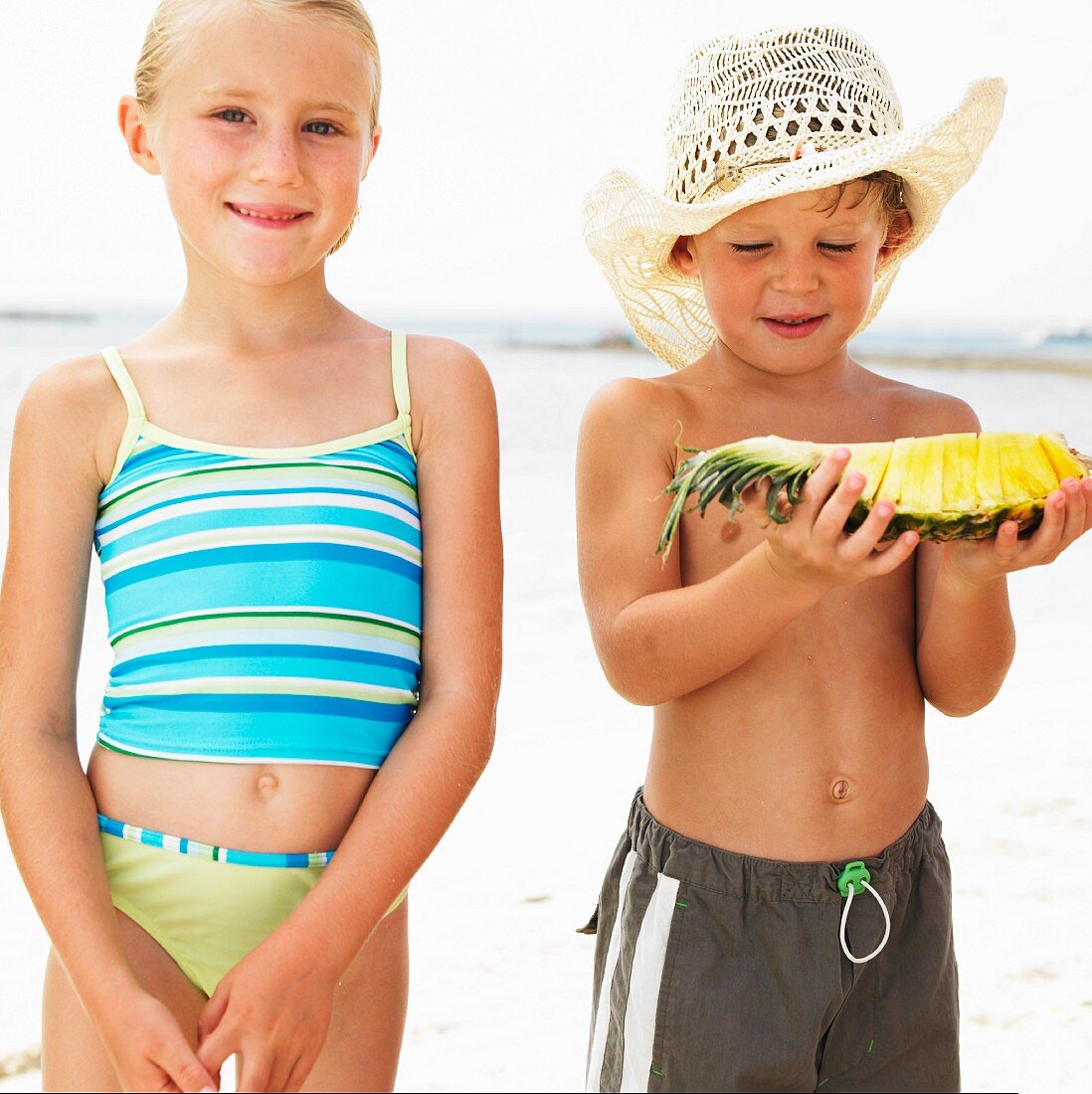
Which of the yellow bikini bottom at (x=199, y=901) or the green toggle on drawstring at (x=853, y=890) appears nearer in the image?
the yellow bikini bottom at (x=199, y=901)

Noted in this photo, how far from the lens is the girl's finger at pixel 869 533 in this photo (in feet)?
5.43

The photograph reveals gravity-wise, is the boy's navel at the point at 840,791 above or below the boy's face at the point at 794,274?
below

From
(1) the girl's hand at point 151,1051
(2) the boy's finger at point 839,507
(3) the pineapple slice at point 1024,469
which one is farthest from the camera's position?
(3) the pineapple slice at point 1024,469

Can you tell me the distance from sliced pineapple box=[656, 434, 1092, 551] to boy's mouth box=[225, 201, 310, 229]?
27.3 inches

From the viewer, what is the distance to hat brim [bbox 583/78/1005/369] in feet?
6.75

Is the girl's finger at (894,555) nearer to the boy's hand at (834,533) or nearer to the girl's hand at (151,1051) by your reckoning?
the boy's hand at (834,533)

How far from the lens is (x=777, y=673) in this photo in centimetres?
213

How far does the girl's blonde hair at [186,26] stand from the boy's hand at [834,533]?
906mm

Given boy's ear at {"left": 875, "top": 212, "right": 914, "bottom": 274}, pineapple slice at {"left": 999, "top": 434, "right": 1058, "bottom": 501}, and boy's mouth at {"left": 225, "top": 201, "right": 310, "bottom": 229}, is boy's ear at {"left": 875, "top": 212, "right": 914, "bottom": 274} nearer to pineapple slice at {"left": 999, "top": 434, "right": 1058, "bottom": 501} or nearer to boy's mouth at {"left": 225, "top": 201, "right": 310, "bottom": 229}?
pineapple slice at {"left": 999, "top": 434, "right": 1058, "bottom": 501}

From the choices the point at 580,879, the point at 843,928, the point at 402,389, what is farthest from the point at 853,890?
the point at 580,879

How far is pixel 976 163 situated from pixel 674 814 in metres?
1.31

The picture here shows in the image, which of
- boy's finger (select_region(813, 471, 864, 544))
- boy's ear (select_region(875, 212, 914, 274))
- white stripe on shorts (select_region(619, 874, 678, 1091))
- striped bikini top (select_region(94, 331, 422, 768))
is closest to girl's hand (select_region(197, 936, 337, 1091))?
striped bikini top (select_region(94, 331, 422, 768))

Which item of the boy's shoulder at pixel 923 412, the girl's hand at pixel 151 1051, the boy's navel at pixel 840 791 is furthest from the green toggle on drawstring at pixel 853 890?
the girl's hand at pixel 151 1051

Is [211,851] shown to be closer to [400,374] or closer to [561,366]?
[400,374]
